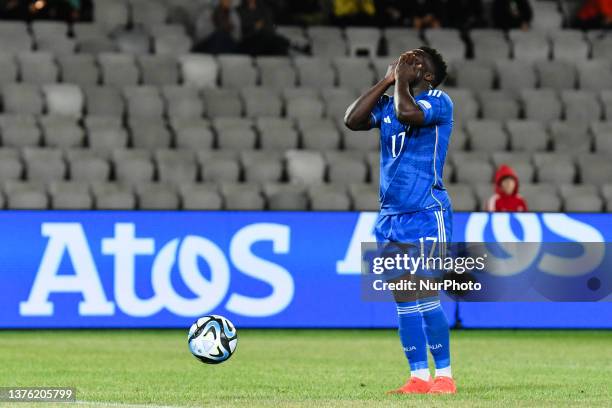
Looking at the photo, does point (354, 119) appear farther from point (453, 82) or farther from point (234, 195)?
point (453, 82)

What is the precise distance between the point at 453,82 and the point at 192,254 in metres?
6.17

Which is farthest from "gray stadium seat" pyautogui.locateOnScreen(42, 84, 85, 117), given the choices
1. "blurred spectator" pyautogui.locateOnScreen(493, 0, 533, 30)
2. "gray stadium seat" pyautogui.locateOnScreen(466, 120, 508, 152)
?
"blurred spectator" pyautogui.locateOnScreen(493, 0, 533, 30)

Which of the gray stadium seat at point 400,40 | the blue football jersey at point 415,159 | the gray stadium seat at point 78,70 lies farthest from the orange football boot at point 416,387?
the gray stadium seat at point 400,40

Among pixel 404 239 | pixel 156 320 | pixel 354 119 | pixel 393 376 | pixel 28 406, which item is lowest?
pixel 156 320

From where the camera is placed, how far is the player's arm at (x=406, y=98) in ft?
22.7

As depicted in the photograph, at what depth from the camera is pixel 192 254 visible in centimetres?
1209

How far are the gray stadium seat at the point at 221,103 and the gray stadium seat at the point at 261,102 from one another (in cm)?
11

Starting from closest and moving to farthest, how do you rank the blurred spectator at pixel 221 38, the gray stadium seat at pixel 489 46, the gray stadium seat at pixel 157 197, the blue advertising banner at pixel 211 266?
the blue advertising banner at pixel 211 266
the gray stadium seat at pixel 157 197
the blurred spectator at pixel 221 38
the gray stadium seat at pixel 489 46

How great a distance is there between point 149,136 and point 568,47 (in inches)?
238

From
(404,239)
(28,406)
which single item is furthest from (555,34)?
(28,406)

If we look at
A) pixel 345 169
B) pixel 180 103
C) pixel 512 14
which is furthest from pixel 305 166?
pixel 512 14

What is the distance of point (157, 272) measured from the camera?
1204 centimetres

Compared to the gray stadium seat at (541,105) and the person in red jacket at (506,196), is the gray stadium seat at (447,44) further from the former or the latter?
the person in red jacket at (506,196)

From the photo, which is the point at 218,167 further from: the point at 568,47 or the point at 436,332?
the point at 436,332
